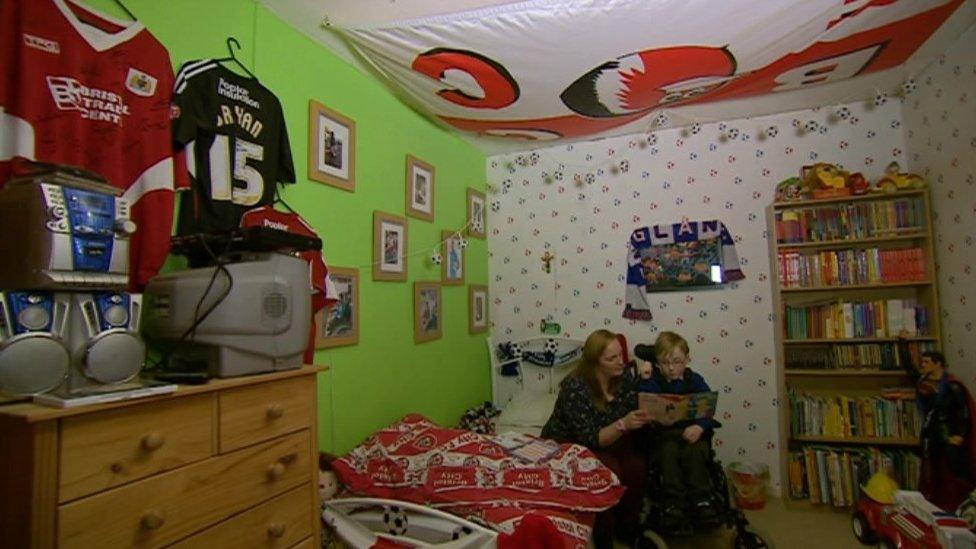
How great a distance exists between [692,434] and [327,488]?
1716mm

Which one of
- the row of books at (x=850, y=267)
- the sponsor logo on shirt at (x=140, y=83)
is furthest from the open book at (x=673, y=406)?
the sponsor logo on shirt at (x=140, y=83)

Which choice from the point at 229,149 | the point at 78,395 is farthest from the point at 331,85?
the point at 78,395

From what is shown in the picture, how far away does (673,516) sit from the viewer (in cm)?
235

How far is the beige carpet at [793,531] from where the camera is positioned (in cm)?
243

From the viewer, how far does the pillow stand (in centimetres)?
305

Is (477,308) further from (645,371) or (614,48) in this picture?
(614,48)

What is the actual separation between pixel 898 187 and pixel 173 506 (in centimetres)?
371

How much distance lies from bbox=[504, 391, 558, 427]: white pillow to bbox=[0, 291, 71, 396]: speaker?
2489 mm

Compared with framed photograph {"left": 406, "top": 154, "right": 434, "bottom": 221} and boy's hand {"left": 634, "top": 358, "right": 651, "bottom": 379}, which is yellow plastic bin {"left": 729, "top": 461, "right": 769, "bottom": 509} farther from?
framed photograph {"left": 406, "top": 154, "right": 434, "bottom": 221}

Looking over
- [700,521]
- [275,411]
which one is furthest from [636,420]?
[275,411]

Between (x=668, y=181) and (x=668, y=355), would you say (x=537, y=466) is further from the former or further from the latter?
(x=668, y=181)

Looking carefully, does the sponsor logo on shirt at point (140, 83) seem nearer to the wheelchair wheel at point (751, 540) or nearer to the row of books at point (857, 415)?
the wheelchair wheel at point (751, 540)

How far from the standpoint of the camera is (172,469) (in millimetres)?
1027

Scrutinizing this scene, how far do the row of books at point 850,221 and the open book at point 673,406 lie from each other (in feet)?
4.39
